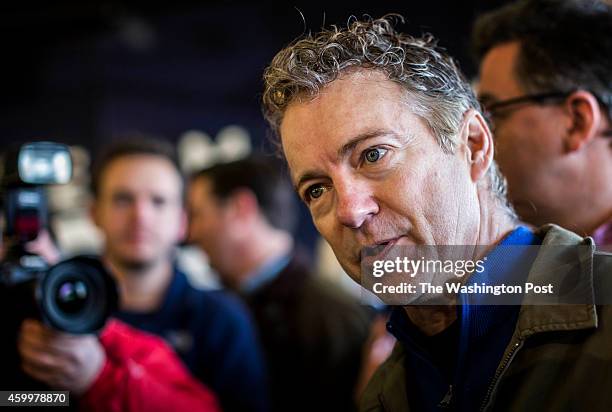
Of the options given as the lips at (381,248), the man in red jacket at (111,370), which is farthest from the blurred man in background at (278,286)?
the lips at (381,248)

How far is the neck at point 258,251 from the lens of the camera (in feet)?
7.79

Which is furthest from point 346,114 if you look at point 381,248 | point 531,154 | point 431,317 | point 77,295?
point 77,295

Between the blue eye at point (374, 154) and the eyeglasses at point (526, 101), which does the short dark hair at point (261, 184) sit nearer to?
the eyeglasses at point (526, 101)

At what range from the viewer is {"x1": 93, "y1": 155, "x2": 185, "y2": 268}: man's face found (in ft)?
6.33

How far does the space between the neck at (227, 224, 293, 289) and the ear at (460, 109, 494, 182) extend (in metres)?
1.46

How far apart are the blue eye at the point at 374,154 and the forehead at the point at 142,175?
119cm

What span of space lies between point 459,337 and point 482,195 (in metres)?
0.19

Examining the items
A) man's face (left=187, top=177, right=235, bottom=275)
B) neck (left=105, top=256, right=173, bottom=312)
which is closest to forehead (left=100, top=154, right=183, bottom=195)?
neck (left=105, top=256, right=173, bottom=312)

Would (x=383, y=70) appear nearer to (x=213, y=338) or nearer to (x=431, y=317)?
(x=431, y=317)

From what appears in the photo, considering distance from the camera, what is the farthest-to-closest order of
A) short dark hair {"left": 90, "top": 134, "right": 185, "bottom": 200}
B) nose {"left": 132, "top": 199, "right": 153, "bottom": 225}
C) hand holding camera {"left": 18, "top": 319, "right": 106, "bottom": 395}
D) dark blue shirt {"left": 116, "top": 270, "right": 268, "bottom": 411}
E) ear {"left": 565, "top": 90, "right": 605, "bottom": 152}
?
1. short dark hair {"left": 90, "top": 134, "right": 185, "bottom": 200}
2. nose {"left": 132, "top": 199, "right": 153, "bottom": 225}
3. dark blue shirt {"left": 116, "top": 270, "right": 268, "bottom": 411}
4. hand holding camera {"left": 18, "top": 319, "right": 106, "bottom": 395}
5. ear {"left": 565, "top": 90, "right": 605, "bottom": 152}

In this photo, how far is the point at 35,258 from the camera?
1.35m

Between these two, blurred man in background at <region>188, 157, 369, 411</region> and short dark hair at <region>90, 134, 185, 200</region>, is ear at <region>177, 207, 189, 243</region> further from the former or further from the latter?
blurred man in background at <region>188, 157, 369, 411</region>

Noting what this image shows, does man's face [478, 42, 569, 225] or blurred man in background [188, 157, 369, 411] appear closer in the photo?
man's face [478, 42, 569, 225]

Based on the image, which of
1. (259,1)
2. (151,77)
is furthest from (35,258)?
(151,77)
